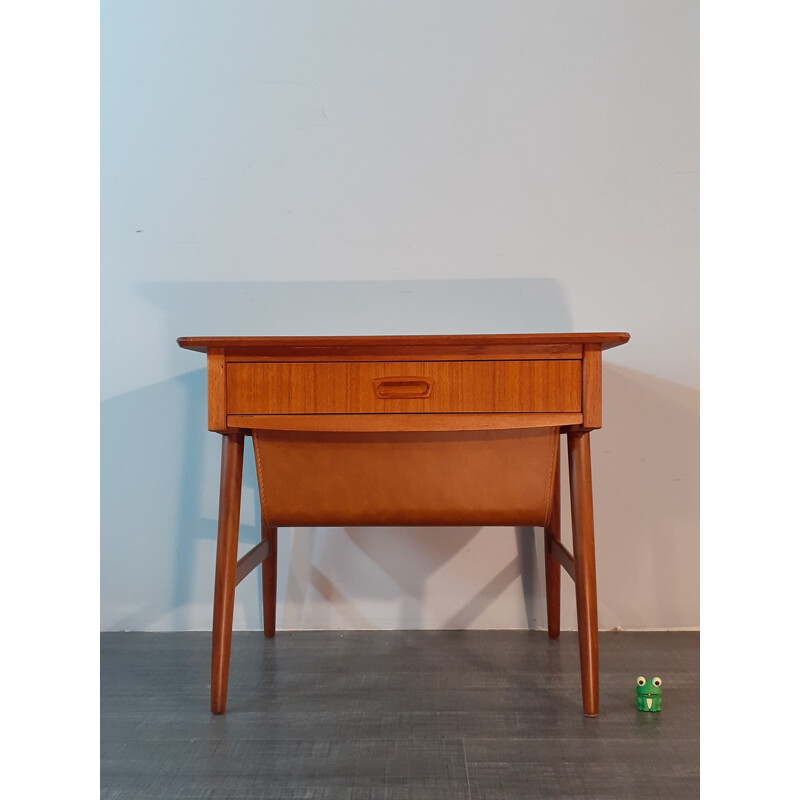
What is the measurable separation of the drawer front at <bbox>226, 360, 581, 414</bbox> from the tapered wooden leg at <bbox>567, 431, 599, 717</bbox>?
118mm

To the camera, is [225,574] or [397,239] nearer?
[225,574]

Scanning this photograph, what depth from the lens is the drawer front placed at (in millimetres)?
1394

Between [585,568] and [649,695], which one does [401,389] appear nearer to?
[585,568]

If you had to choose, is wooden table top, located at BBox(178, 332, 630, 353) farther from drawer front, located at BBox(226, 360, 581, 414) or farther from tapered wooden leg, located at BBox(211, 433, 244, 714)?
tapered wooden leg, located at BBox(211, 433, 244, 714)

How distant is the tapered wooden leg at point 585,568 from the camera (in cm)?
138

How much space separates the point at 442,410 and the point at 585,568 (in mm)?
414

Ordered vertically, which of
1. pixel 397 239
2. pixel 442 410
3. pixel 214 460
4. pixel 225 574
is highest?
pixel 397 239

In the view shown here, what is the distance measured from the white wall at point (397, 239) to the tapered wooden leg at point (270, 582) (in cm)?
6

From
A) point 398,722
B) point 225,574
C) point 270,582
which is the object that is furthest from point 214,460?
point 398,722

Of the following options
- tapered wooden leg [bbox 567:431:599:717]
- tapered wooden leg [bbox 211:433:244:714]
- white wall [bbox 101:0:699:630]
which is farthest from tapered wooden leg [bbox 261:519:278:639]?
tapered wooden leg [bbox 567:431:599:717]

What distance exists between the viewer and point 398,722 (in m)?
1.34
